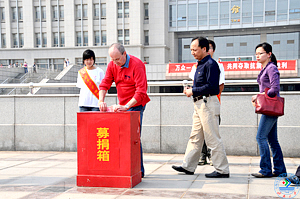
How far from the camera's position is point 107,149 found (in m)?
4.56

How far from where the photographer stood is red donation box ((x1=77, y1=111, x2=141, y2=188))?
4523 millimetres

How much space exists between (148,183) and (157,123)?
112 inches

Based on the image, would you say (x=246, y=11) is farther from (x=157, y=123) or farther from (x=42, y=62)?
(x=157, y=123)

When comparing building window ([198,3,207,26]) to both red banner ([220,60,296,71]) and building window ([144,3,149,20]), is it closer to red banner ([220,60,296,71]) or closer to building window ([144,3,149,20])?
building window ([144,3,149,20])

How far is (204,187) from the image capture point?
4.57 m


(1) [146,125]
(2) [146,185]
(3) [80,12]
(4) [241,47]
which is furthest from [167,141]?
(3) [80,12]

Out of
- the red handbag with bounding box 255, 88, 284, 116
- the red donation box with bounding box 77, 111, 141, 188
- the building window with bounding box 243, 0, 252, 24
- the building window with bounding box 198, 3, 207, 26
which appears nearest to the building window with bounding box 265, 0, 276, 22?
the building window with bounding box 243, 0, 252, 24

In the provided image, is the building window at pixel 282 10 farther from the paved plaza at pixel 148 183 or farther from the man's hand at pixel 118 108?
the man's hand at pixel 118 108

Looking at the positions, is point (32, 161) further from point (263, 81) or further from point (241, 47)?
point (241, 47)

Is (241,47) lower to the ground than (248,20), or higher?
lower

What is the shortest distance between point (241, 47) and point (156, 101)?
42.3 metres

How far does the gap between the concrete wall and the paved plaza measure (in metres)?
0.56

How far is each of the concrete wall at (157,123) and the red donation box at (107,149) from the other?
9.71ft

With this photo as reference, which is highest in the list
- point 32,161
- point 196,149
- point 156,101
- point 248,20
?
point 248,20
